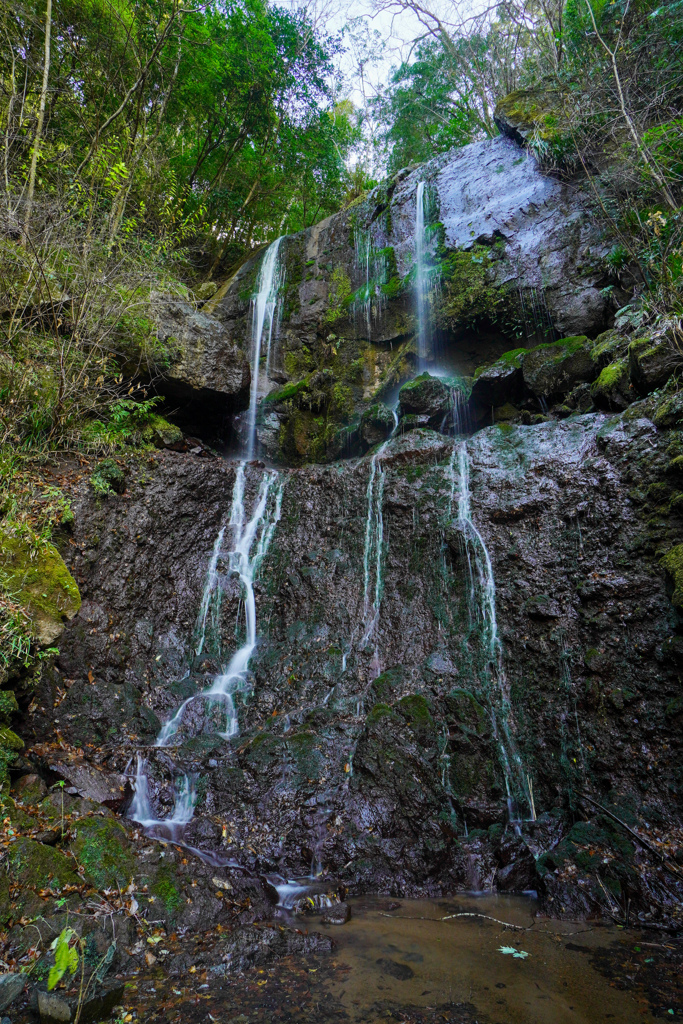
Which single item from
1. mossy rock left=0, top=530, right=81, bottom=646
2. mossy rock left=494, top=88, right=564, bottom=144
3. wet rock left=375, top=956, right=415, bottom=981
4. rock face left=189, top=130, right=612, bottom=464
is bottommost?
wet rock left=375, top=956, right=415, bottom=981

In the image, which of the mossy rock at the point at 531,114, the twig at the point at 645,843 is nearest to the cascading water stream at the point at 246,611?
the twig at the point at 645,843

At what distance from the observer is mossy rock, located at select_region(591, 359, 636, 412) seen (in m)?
7.60

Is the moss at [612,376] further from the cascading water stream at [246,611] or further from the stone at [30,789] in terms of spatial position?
the stone at [30,789]

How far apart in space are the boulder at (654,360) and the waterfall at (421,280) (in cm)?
516

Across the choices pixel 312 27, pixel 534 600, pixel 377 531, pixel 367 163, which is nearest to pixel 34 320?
pixel 377 531

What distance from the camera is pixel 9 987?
8.80 ft

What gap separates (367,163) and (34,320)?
17628 mm

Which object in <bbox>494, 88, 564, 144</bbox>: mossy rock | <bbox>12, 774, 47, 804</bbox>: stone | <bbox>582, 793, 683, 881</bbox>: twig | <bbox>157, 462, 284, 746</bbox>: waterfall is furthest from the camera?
<bbox>494, 88, 564, 144</bbox>: mossy rock

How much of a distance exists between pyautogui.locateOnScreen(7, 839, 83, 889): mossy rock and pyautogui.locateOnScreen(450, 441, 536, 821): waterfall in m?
3.79

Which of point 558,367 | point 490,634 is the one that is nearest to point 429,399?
point 558,367

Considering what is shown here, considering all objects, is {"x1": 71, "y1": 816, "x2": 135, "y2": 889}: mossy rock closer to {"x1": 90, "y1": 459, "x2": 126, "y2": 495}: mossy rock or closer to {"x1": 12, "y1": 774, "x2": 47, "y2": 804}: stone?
{"x1": 12, "y1": 774, "x2": 47, "y2": 804}: stone

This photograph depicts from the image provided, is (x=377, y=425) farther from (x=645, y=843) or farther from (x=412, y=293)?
(x=645, y=843)

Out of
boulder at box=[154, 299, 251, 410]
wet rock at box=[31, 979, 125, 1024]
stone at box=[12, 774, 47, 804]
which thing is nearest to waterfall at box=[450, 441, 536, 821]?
wet rock at box=[31, 979, 125, 1024]

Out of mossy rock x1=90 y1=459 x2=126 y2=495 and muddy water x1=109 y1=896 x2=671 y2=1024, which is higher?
mossy rock x1=90 y1=459 x2=126 y2=495
